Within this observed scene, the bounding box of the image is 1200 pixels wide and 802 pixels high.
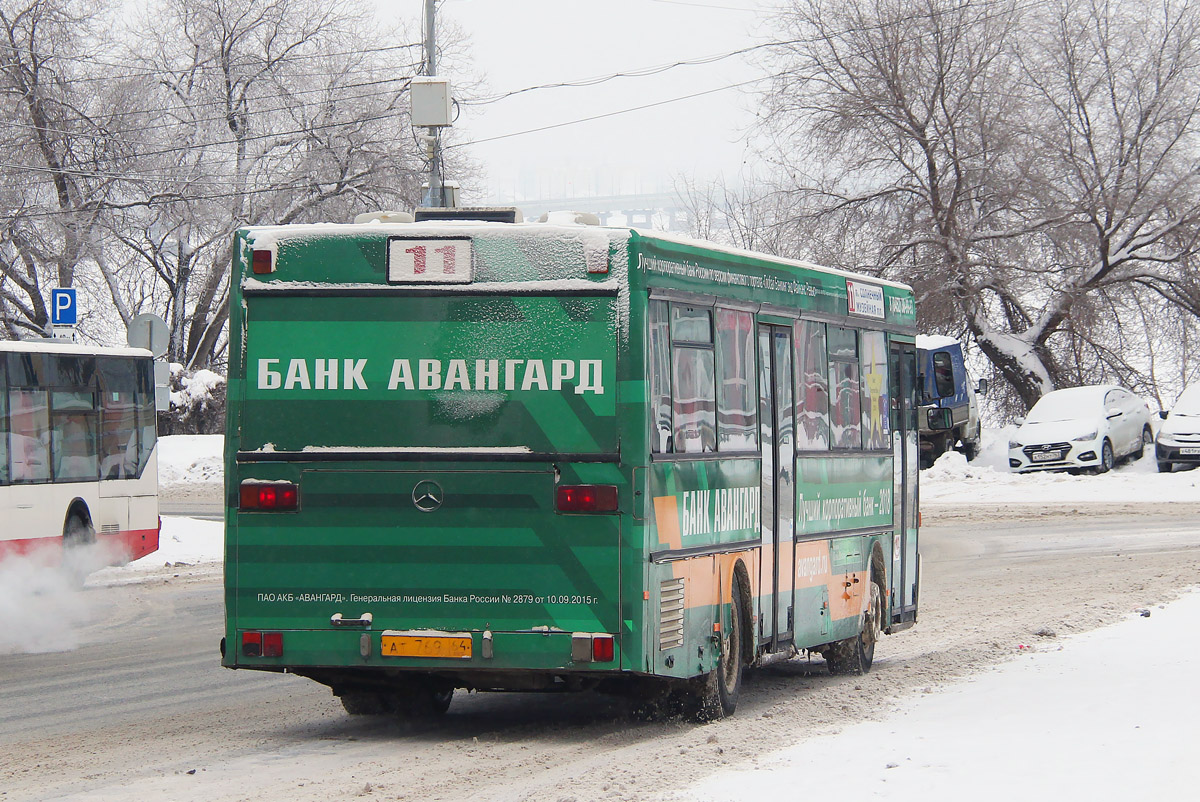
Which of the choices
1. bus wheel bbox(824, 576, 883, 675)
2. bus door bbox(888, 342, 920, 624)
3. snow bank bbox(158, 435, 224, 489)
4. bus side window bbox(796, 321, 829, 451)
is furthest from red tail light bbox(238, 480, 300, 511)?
snow bank bbox(158, 435, 224, 489)

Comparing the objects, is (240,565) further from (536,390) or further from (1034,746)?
(1034,746)

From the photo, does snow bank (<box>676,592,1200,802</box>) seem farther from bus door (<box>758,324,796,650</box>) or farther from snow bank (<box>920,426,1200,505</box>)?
snow bank (<box>920,426,1200,505</box>)

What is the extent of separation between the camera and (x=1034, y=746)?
26.9ft

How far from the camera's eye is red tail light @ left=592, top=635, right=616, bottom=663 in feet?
27.6

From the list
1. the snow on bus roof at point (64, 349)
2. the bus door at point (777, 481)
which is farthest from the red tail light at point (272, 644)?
the snow on bus roof at point (64, 349)

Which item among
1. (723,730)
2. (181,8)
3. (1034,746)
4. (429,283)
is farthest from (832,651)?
(181,8)

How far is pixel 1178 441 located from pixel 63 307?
896 inches

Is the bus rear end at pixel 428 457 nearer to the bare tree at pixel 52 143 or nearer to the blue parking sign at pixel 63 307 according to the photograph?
the blue parking sign at pixel 63 307

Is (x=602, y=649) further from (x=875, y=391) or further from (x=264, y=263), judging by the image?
(x=875, y=391)

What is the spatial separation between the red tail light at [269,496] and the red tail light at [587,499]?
142 cm

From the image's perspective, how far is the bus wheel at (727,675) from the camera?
9430mm

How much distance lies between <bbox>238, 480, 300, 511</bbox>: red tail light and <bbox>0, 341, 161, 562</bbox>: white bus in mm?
9469

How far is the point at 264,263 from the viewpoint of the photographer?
8.81m

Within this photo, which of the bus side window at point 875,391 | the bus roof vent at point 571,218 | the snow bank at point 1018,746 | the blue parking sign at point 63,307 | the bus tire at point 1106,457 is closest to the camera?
the snow bank at point 1018,746
